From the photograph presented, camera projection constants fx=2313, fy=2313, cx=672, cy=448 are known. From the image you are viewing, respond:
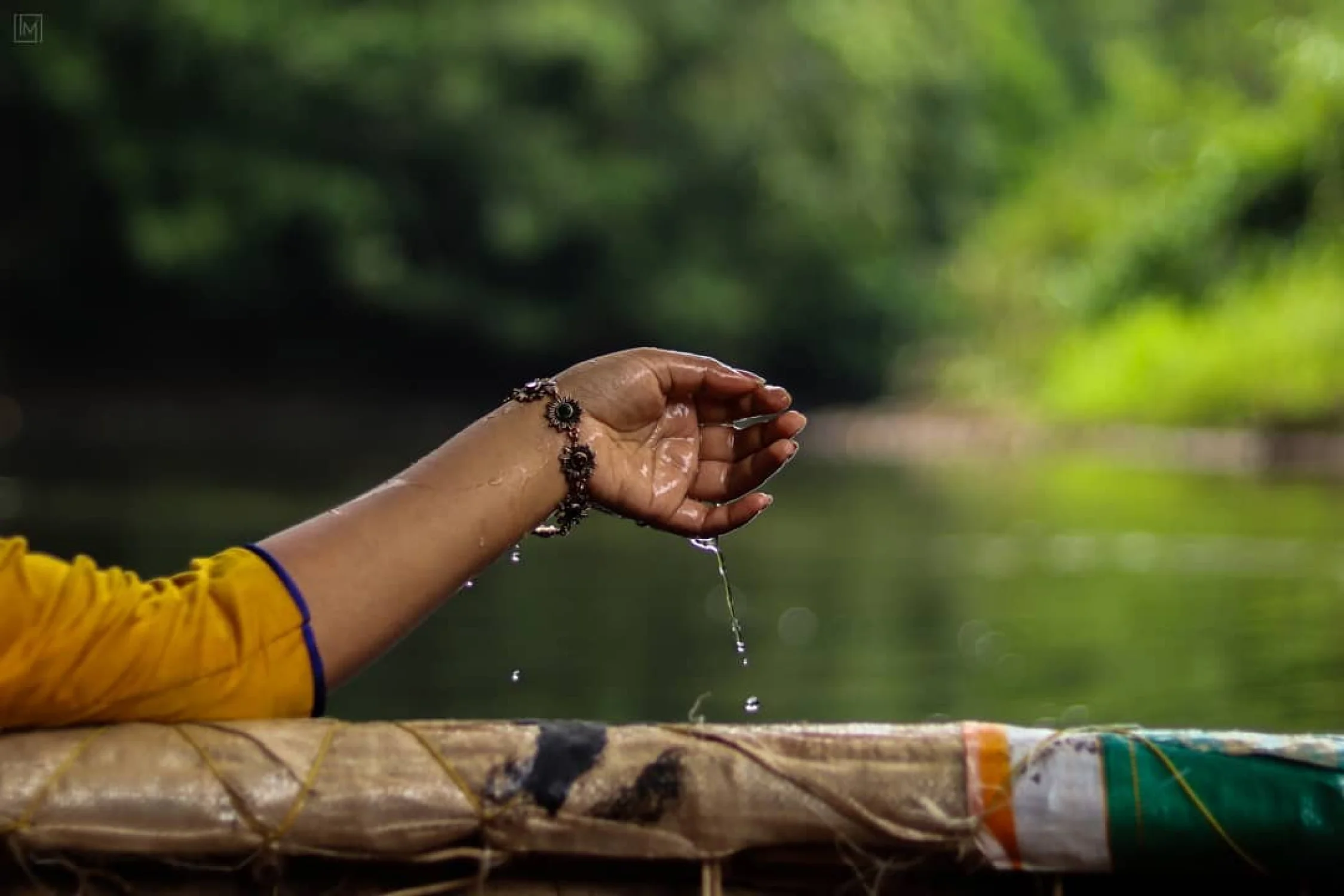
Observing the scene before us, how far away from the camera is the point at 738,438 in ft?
7.04

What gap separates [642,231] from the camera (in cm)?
2788

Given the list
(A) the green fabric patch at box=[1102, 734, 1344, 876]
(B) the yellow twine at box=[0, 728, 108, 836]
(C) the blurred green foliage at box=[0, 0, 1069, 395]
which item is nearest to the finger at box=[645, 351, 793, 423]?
(A) the green fabric patch at box=[1102, 734, 1344, 876]

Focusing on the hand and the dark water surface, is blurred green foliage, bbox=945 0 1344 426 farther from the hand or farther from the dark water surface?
the hand

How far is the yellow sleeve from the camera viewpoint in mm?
1797

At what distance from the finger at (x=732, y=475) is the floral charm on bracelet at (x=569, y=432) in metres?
0.13

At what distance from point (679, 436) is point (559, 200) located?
24825mm

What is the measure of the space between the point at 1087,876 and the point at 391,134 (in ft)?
84.9

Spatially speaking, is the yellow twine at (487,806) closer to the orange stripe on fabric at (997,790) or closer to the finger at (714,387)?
the orange stripe on fabric at (997,790)

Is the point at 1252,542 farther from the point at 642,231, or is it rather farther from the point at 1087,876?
the point at 642,231

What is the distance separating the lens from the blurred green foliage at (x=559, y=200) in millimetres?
25781

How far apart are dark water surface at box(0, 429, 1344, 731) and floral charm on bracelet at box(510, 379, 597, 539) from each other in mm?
1509

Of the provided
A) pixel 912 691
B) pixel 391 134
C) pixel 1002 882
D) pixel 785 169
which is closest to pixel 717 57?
pixel 785 169

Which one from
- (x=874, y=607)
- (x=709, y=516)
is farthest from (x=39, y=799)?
(x=874, y=607)

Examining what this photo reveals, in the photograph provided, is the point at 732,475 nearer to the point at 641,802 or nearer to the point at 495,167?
the point at 641,802
